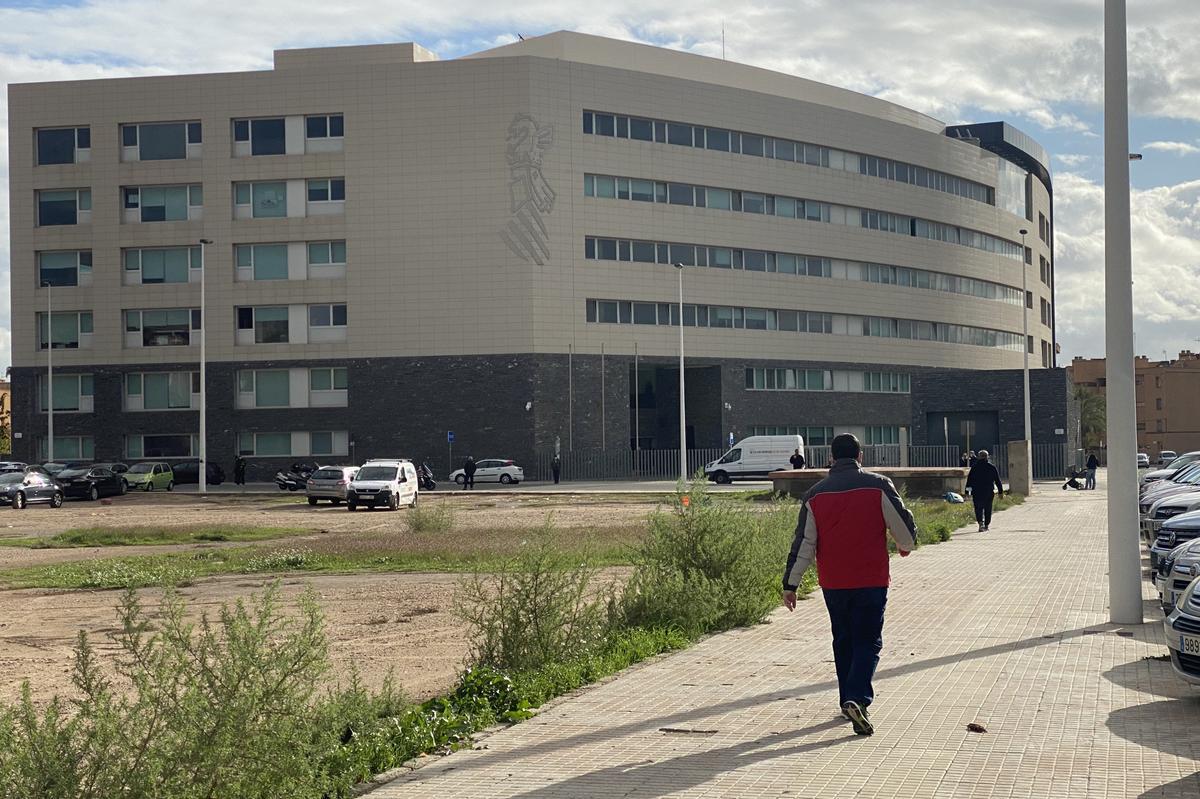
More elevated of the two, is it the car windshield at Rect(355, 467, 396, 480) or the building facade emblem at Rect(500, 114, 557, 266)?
the building facade emblem at Rect(500, 114, 557, 266)

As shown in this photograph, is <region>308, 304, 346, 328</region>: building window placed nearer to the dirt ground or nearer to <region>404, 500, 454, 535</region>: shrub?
the dirt ground

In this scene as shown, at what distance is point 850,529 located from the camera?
9.05 m

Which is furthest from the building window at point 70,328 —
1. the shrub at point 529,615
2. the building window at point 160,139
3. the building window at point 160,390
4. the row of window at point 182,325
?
the shrub at point 529,615

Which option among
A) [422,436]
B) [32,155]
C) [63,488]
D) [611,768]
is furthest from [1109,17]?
[32,155]

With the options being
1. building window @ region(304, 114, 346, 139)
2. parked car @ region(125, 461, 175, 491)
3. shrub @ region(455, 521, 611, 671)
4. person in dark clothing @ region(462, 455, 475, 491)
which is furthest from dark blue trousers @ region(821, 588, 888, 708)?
building window @ region(304, 114, 346, 139)

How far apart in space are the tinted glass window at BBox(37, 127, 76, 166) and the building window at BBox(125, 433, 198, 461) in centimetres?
1496

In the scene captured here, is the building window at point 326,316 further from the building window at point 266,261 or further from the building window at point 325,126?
the building window at point 325,126

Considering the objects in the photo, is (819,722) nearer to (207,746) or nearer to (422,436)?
(207,746)

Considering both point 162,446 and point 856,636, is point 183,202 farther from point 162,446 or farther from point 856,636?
point 856,636

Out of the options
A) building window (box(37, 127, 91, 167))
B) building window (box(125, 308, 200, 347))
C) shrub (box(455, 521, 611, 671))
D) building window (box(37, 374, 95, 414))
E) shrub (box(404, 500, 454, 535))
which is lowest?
shrub (box(404, 500, 454, 535))

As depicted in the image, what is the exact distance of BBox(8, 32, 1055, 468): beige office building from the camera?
224ft

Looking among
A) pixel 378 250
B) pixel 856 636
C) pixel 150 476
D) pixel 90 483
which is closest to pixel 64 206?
pixel 150 476

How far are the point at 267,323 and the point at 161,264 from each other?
6.32m

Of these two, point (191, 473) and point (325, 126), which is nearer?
point (191, 473)
